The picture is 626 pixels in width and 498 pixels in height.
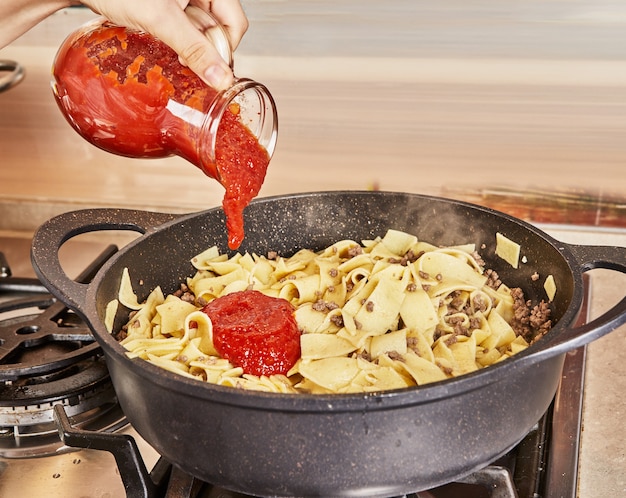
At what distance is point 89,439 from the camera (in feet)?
4.38

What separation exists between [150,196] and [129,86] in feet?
3.68

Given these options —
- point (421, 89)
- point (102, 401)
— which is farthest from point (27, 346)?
point (421, 89)

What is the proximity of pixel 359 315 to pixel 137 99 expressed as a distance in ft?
1.99

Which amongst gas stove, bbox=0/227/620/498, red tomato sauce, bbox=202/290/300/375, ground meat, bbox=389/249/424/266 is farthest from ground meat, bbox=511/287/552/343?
red tomato sauce, bbox=202/290/300/375

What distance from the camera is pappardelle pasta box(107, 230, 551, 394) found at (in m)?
1.39

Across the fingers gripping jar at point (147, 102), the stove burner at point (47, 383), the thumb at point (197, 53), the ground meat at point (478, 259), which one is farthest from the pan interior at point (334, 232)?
the thumb at point (197, 53)

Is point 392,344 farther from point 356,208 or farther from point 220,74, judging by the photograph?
point 220,74

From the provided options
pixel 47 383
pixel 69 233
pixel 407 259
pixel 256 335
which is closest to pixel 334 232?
pixel 407 259

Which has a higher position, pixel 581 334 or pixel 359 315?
pixel 581 334

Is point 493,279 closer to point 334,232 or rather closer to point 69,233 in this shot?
point 334,232

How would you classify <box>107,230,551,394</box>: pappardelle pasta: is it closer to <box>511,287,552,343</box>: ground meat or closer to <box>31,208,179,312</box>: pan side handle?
<box>511,287,552,343</box>: ground meat

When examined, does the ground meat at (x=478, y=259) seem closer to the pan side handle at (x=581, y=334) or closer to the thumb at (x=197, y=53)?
the pan side handle at (x=581, y=334)

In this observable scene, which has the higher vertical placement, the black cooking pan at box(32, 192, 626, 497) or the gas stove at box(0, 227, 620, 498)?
the black cooking pan at box(32, 192, 626, 497)

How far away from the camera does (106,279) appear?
1437 millimetres
